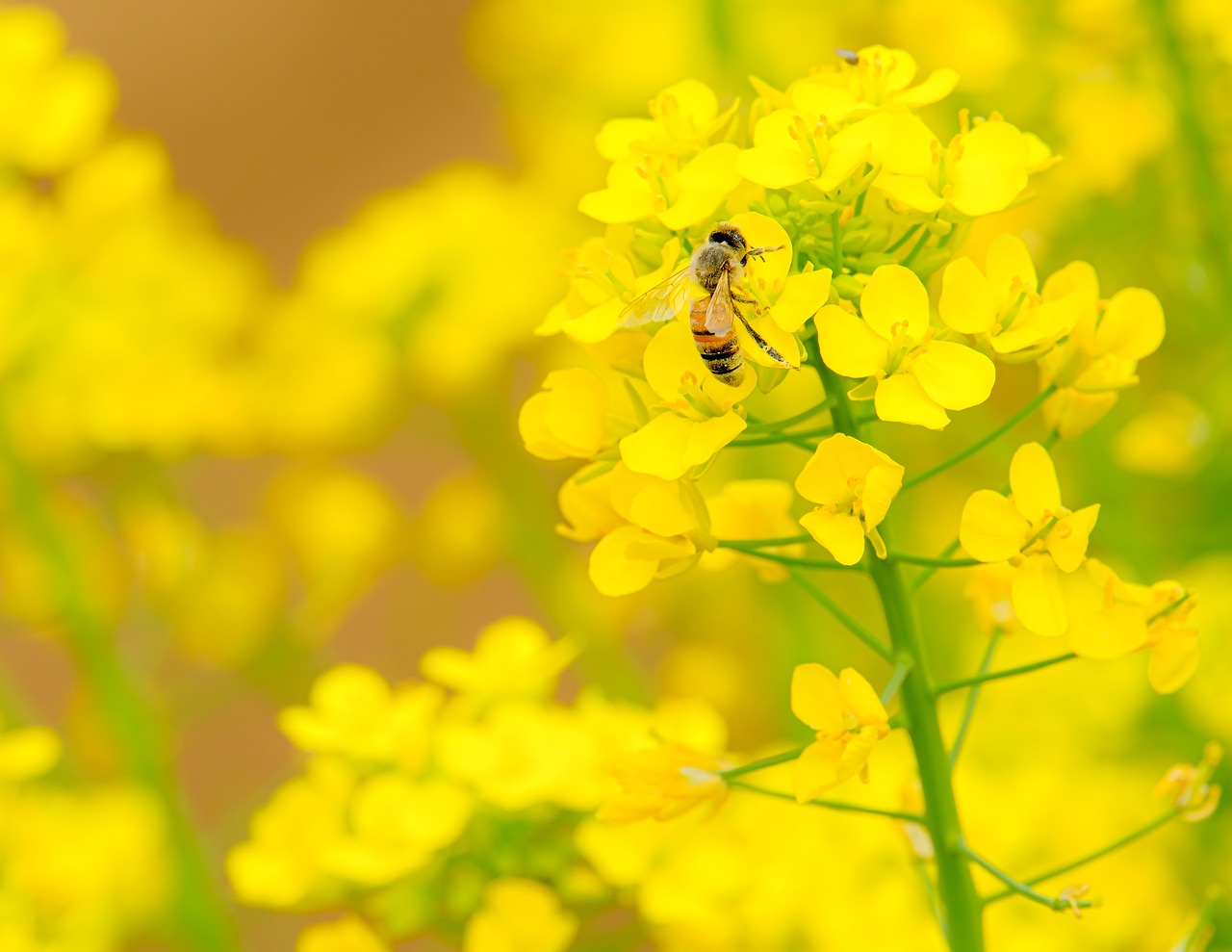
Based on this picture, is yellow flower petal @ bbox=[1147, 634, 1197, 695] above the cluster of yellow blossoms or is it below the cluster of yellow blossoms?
below

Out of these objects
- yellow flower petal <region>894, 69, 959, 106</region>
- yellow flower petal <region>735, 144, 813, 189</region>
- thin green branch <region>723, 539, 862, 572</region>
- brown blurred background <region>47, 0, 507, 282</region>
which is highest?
brown blurred background <region>47, 0, 507, 282</region>

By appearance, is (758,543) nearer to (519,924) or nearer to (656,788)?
(656,788)

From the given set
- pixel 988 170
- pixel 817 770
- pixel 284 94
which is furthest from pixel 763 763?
pixel 284 94

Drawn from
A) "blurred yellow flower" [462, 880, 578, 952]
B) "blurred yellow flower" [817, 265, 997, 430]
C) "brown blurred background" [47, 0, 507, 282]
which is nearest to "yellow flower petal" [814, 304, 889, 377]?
"blurred yellow flower" [817, 265, 997, 430]

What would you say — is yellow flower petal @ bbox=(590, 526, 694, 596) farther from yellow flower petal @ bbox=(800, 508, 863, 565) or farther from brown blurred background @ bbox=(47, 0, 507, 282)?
brown blurred background @ bbox=(47, 0, 507, 282)

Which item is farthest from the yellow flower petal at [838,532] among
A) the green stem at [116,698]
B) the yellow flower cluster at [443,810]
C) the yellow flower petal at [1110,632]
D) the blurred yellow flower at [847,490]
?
the green stem at [116,698]
